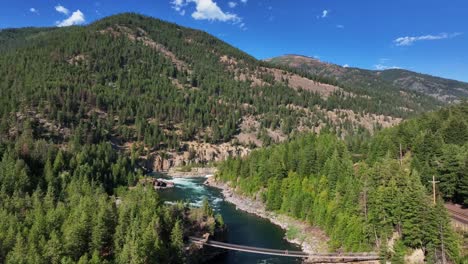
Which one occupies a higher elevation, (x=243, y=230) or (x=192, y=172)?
(x=192, y=172)

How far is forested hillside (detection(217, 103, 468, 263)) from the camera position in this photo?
55125mm

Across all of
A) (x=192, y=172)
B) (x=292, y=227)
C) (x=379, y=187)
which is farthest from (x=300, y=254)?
(x=192, y=172)

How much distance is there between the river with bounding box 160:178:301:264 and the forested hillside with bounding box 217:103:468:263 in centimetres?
693

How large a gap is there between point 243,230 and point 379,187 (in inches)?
1110

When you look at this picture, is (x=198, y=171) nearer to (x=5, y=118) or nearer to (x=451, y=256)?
(x=5, y=118)

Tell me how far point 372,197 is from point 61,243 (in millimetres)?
47588

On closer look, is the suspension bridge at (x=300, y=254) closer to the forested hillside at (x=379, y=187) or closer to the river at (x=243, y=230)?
the river at (x=243, y=230)

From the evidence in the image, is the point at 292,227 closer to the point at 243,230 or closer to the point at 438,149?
the point at 243,230

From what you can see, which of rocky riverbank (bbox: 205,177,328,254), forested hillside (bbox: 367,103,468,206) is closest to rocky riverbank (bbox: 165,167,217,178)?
rocky riverbank (bbox: 205,177,328,254)

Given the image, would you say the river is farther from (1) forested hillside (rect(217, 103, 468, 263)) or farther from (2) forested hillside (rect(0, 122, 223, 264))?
(1) forested hillside (rect(217, 103, 468, 263))

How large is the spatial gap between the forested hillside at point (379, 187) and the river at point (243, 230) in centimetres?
693

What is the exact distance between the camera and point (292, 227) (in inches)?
3093

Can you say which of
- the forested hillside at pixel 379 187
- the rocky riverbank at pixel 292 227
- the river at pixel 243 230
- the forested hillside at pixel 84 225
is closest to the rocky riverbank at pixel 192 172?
the river at pixel 243 230

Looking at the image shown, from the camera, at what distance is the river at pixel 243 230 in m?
63.5
